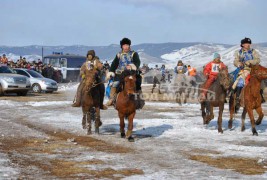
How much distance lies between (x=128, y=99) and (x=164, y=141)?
4.39 feet

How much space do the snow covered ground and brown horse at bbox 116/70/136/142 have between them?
52 centimetres

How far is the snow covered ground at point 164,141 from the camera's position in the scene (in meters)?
7.52

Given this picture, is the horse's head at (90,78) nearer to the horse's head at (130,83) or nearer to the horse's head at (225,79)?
the horse's head at (130,83)

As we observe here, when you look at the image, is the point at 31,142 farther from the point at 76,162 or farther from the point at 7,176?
the point at 7,176

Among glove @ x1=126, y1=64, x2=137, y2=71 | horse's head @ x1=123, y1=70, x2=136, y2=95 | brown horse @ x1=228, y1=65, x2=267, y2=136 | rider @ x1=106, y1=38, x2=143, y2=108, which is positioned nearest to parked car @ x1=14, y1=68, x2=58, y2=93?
rider @ x1=106, y1=38, x2=143, y2=108

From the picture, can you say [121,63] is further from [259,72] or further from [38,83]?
[38,83]

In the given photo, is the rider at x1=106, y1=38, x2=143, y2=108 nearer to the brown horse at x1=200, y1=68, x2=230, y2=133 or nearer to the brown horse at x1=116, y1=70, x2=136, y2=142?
the brown horse at x1=116, y1=70, x2=136, y2=142

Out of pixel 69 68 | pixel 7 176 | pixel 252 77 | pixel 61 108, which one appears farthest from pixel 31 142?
pixel 69 68

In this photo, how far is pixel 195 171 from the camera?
24.5ft

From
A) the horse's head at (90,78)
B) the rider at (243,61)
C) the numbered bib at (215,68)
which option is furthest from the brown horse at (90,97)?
the rider at (243,61)

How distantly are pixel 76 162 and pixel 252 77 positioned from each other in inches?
228

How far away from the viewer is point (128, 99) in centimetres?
1090

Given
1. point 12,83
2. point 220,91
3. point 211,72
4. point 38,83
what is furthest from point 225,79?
point 38,83

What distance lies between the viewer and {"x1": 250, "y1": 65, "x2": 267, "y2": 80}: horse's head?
37.9ft
